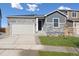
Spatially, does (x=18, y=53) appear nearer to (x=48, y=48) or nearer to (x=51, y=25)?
(x=48, y=48)

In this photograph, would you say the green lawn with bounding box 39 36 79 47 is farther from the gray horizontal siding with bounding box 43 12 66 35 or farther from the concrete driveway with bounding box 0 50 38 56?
the concrete driveway with bounding box 0 50 38 56

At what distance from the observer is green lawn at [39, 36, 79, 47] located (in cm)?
1000

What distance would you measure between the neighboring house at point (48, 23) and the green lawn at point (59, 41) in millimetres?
128

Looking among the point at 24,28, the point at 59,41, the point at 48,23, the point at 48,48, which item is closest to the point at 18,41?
the point at 24,28

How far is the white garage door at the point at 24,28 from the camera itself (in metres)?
10.1

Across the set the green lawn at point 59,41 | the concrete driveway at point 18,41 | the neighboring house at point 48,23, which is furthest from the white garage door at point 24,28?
the green lawn at point 59,41

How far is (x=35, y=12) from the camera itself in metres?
10.0

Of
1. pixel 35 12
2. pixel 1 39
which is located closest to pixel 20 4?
pixel 35 12

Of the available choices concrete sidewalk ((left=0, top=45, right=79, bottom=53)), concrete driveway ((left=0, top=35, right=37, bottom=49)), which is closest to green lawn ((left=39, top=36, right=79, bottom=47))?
concrete sidewalk ((left=0, top=45, right=79, bottom=53))

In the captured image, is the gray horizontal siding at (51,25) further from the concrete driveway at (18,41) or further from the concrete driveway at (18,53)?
the concrete driveway at (18,53)

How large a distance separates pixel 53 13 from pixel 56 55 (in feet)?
3.92

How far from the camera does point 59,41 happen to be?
1003cm

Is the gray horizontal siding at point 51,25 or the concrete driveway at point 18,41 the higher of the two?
the gray horizontal siding at point 51,25

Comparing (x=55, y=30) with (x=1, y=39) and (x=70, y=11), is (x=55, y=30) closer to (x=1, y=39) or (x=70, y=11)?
(x=70, y=11)
